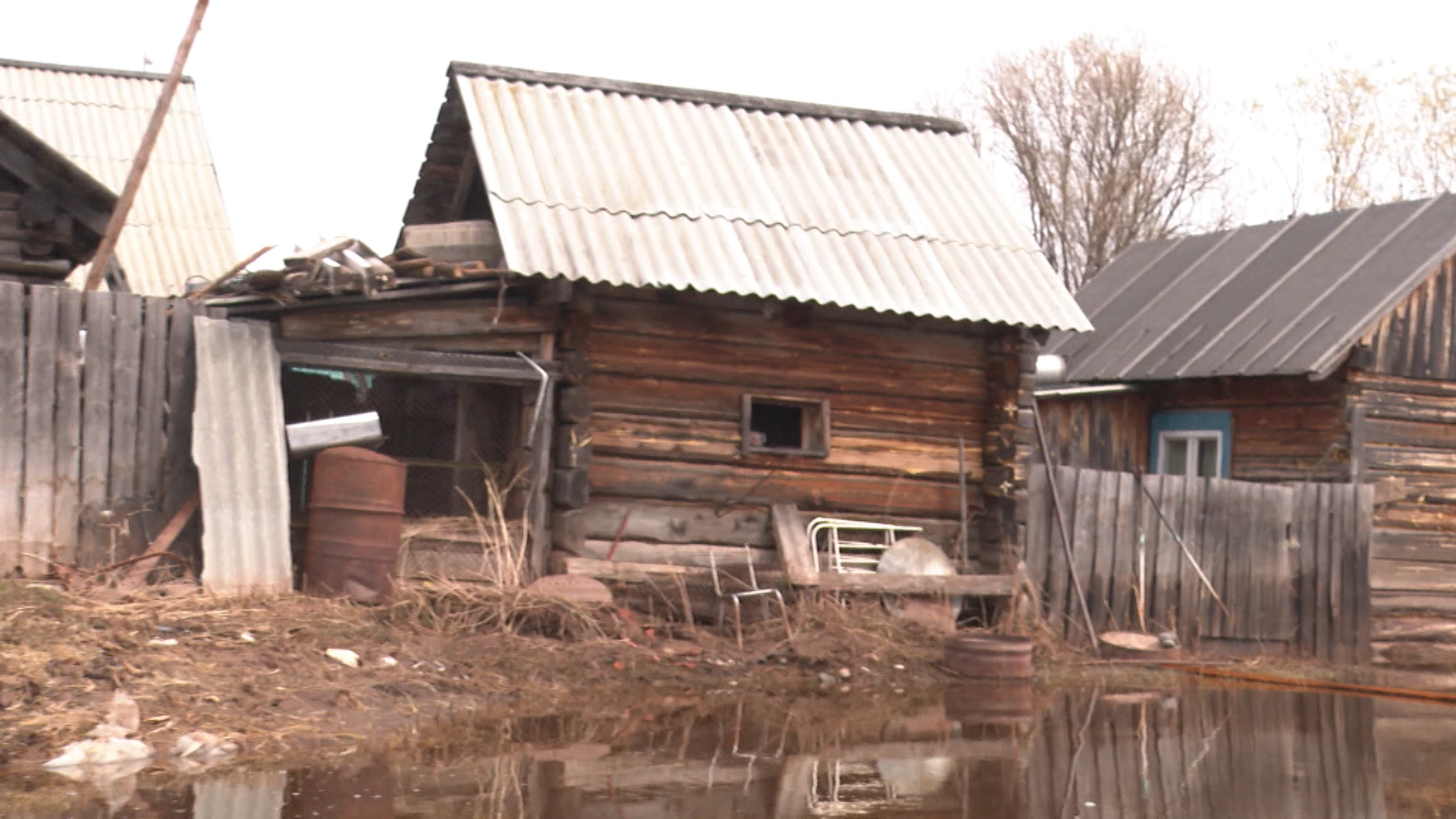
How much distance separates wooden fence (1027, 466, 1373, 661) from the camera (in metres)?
15.1

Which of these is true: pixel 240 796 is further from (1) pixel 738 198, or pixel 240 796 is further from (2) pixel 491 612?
(1) pixel 738 198

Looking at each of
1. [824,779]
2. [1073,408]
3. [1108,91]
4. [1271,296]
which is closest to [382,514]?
[824,779]

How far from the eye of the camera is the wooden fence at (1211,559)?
15070 millimetres

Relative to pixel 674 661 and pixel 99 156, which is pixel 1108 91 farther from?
pixel 674 661

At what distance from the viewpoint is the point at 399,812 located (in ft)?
23.5

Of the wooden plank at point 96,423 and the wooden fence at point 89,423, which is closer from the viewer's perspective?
the wooden fence at point 89,423

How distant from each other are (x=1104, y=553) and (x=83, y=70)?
17.5m

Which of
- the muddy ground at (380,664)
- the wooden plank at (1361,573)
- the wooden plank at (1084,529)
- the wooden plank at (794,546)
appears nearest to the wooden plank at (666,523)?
the wooden plank at (794,546)

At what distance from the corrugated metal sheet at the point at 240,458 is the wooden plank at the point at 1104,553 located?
727 cm

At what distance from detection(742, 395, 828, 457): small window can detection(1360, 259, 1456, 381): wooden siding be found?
6.42 metres

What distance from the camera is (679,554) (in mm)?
13648

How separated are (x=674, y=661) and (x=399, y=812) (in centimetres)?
500

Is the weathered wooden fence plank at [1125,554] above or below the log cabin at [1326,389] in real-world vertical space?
below

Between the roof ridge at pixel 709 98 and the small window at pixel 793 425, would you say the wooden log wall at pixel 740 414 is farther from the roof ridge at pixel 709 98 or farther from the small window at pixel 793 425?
the roof ridge at pixel 709 98
